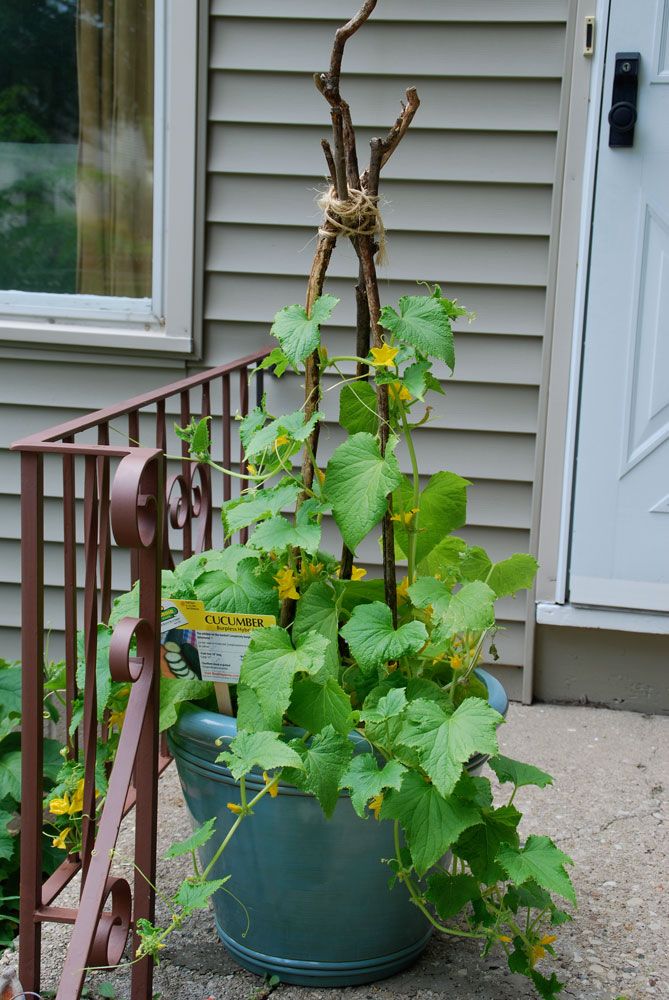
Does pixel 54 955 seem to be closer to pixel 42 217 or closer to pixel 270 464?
pixel 270 464

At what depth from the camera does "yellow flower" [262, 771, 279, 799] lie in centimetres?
148

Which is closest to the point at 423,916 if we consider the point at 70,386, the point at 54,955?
the point at 54,955

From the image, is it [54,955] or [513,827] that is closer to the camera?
[513,827]

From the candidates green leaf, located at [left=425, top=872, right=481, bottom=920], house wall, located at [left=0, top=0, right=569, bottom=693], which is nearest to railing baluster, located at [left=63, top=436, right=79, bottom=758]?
green leaf, located at [left=425, top=872, right=481, bottom=920]

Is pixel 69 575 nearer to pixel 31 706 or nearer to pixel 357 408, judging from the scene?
pixel 31 706

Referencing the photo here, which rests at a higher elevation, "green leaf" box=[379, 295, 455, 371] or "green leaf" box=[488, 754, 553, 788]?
"green leaf" box=[379, 295, 455, 371]

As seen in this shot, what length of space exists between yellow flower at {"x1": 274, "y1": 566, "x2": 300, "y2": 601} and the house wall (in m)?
1.17

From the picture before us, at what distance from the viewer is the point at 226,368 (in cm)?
243

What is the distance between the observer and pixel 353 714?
1.52 meters

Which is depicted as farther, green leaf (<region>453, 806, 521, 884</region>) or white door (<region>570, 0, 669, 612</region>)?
white door (<region>570, 0, 669, 612</region>)

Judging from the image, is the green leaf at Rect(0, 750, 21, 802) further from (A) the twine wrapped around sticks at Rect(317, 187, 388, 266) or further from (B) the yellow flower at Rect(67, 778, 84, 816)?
(A) the twine wrapped around sticks at Rect(317, 187, 388, 266)

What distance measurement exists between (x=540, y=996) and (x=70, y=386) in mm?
2044

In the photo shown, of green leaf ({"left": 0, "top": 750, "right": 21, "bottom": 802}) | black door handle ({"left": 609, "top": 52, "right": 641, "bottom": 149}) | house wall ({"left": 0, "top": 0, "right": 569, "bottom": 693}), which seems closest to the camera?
green leaf ({"left": 0, "top": 750, "right": 21, "bottom": 802})

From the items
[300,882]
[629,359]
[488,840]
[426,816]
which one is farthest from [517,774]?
[629,359]
